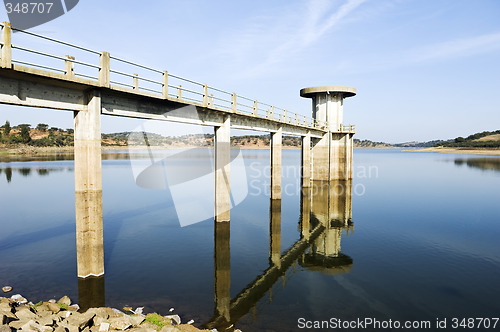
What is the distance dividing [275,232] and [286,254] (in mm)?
4342

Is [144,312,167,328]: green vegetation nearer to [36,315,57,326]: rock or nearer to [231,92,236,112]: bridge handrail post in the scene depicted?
[36,315,57,326]: rock

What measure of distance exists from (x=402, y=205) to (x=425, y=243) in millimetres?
13360

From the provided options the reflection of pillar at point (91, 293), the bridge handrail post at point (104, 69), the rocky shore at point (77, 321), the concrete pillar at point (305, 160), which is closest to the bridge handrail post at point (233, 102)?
the bridge handrail post at point (104, 69)

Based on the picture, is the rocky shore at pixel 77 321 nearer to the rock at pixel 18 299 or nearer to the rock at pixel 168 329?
the rock at pixel 168 329

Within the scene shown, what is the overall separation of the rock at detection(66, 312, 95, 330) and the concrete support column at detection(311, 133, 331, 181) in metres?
41.6

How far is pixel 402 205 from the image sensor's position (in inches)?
1258

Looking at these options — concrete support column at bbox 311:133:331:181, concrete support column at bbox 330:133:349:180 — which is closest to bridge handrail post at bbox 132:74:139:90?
concrete support column at bbox 311:133:331:181

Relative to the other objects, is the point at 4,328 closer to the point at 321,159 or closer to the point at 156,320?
the point at 156,320

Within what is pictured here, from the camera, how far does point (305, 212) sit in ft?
98.2

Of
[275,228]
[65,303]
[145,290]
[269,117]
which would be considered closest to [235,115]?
[269,117]

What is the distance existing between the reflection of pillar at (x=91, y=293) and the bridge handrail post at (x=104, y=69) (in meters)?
8.31

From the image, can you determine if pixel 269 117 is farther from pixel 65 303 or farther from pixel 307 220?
pixel 65 303

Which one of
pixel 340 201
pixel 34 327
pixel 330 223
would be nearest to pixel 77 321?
pixel 34 327

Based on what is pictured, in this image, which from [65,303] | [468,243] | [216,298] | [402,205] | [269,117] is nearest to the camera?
[65,303]
